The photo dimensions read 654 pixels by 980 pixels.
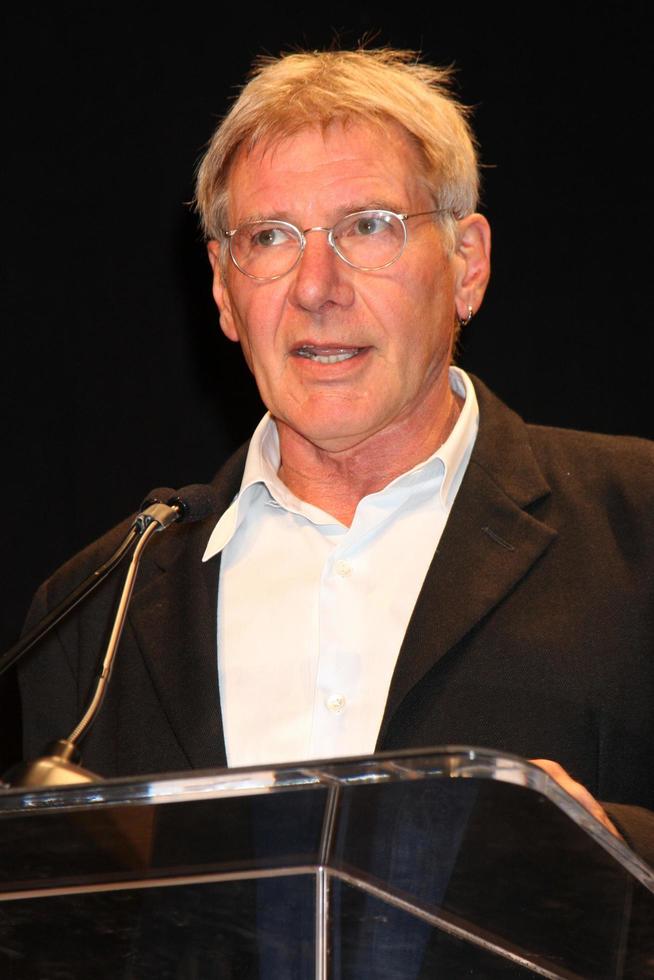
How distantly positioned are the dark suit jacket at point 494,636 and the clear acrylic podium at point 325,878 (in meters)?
0.76

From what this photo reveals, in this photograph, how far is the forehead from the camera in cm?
195

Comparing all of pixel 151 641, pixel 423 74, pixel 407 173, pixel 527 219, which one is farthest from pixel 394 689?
pixel 527 219

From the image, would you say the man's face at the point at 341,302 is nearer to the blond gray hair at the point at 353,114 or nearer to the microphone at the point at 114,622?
the blond gray hair at the point at 353,114

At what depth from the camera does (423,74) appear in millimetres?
2213

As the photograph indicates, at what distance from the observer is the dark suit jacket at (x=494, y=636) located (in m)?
1.70

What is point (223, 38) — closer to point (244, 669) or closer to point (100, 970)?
point (244, 669)

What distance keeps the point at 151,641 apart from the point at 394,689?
1.28ft

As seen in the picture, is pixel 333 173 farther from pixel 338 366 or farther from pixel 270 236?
pixel 338 366

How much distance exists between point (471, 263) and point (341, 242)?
289 mm

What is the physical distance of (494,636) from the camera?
1.74 meters

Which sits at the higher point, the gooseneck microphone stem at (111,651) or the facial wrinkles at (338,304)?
the facial wrinkles at (338,304)

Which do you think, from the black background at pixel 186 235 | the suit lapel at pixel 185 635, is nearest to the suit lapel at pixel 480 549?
the suit lapel at pixel 185 635

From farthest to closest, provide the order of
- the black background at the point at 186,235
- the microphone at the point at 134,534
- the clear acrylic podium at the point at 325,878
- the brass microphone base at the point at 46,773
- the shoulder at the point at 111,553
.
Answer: the black background at the point at 186,235 → the shoulder at the point at 111,553 → the microphone at the point at 134,534 → the brass microphone base at the point at 46,773 → the clear acrylic podium at the point at 325,878

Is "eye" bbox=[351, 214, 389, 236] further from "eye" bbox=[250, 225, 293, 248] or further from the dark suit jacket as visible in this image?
the dark suit jacket
